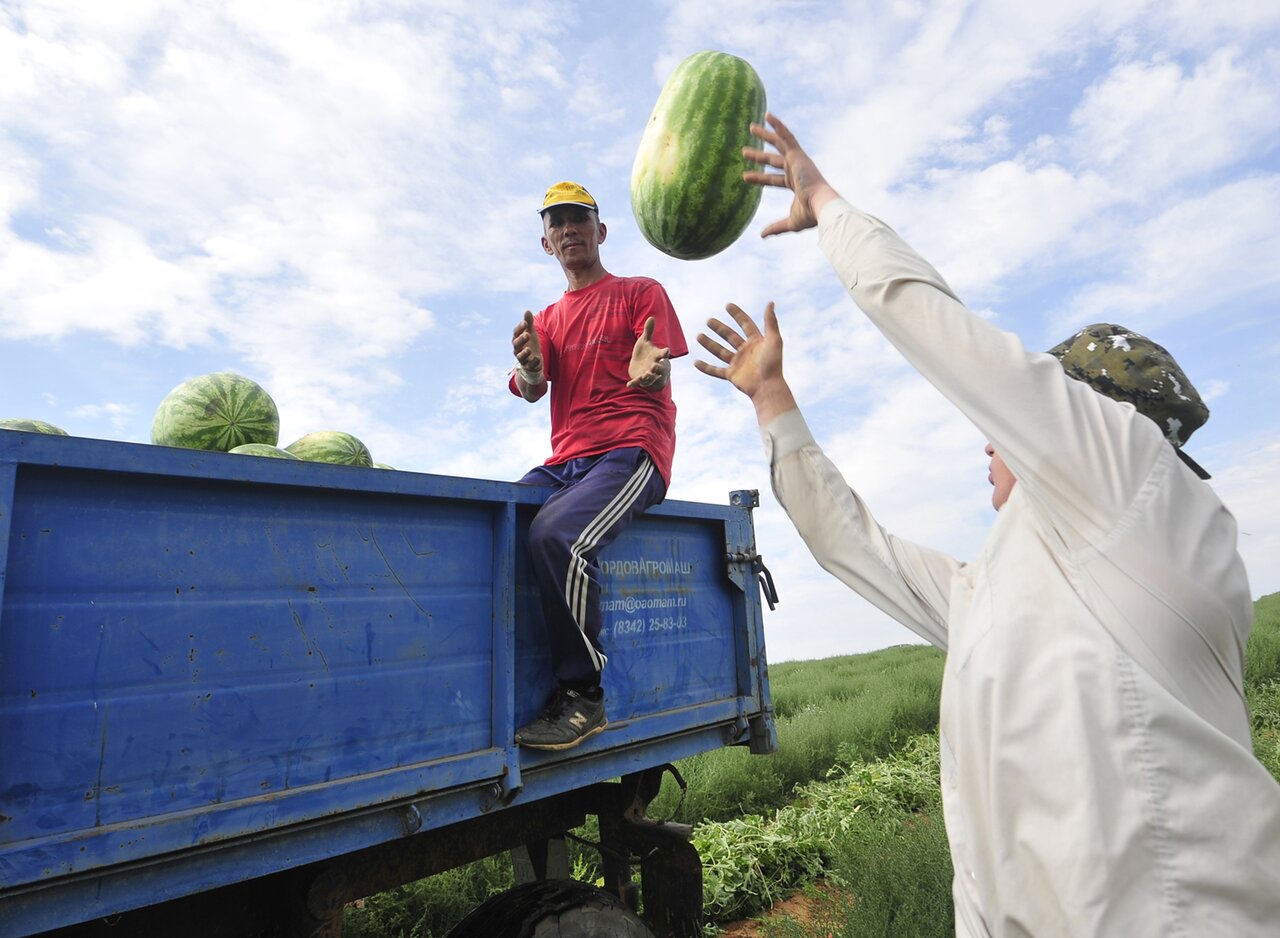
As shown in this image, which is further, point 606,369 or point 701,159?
point 606,369

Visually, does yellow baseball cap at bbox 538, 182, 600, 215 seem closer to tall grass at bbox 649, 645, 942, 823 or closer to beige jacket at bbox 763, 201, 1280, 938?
beige jacket at bbox 763, 201, 1280, 938

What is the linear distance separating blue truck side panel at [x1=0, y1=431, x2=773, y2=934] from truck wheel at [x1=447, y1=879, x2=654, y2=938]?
36cm

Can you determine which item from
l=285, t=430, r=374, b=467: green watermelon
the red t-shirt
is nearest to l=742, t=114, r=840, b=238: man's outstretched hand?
the red t-shirt

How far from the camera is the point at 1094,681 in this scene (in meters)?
1.36

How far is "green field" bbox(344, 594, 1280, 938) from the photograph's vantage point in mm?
4812

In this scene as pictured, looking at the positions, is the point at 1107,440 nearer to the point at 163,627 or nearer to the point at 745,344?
the point at 745,344

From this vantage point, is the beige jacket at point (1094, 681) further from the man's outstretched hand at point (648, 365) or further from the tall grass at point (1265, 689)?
the tall grass at point (1265, 689)

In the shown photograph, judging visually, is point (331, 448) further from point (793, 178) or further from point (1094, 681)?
point (1094, 681)

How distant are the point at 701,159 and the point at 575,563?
1404 millimetres

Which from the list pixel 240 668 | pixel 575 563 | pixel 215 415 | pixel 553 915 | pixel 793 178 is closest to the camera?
pixel 793 178

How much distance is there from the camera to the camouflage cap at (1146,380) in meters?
1.66

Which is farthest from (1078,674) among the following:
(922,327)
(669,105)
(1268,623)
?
(1268,623)

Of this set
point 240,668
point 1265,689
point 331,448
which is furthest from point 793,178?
point 1265,689

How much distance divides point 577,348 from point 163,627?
2.09 m
